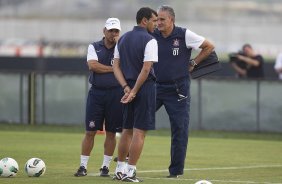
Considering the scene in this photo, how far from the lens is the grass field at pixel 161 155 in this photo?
14.7 m

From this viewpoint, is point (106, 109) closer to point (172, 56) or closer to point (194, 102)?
point (172, 56)

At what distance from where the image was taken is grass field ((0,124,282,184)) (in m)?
14.7

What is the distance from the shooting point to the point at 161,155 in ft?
62.8

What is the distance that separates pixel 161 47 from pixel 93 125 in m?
1.48

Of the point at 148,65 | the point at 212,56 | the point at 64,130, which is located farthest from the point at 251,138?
the point at 148,65

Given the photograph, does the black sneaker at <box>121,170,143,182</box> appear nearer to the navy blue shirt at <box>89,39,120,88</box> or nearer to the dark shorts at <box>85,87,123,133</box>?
the dark shorts at <box>85,87,123,133</box>

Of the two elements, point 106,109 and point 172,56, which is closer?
point 172,56

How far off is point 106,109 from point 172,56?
122 centimetres

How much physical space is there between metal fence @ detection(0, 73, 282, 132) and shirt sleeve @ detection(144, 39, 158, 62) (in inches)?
489

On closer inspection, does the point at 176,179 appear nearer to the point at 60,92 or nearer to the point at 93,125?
the point at 93,125

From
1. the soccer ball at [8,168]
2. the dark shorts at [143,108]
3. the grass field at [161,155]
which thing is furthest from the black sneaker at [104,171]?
the soccer ball at [8,168]

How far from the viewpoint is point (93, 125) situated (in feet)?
50.0

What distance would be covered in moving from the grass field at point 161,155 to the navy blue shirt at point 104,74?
4.34 ft

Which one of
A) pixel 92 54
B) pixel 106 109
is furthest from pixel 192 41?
pixel 106 109
